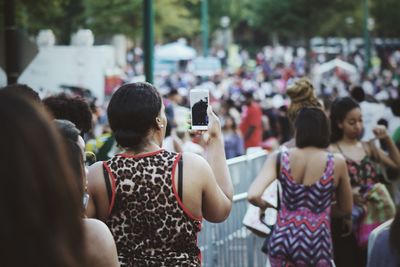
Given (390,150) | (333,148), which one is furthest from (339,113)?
(390,150)

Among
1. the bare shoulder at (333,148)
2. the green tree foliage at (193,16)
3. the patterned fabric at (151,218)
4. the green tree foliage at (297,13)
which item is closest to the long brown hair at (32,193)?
the patterned fabric at (151,218)

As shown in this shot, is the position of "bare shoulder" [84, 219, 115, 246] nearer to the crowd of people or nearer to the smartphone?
the crowd of people

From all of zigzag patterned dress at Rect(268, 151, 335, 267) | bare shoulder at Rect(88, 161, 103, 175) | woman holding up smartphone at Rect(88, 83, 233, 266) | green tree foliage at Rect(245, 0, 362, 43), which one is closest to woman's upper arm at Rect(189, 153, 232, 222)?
woman holding up smartphone at Rect(88, 83, 233, 266)

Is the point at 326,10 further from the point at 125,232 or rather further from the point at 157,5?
the point at 125,232

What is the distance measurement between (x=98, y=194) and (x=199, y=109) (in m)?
0.78

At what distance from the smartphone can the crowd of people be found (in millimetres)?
73

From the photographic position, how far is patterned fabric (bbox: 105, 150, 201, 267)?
3.76 metres

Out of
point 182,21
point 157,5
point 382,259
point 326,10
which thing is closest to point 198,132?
point 382,259

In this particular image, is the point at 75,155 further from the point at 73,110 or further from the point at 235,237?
the point at 235,237

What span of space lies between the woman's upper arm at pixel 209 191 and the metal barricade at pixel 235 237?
127 inches

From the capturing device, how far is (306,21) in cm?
5306

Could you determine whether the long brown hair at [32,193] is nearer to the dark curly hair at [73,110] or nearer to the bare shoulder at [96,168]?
the bare shoulder at [96,168]

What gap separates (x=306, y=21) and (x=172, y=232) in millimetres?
50306

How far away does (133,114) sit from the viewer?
3.90 metres
